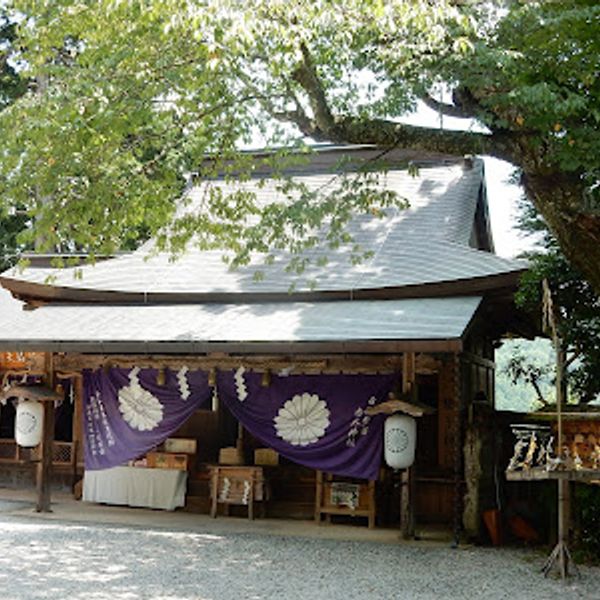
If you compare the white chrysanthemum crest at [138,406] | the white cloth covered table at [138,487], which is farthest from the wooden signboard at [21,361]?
the white chrysanthemum crest at [138,406]

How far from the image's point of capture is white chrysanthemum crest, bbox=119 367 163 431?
37.9 feet

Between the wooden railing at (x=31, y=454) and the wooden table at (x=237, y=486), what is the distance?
3.38m

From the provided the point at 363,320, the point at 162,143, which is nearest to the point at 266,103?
the point at 162,143

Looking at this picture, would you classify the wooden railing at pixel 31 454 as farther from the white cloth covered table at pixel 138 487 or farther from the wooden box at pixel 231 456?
the wooden box at pixel 231 456

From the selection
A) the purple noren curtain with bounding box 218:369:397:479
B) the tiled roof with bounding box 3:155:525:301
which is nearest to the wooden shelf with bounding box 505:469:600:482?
the purple noren curtain with bounding box 218:369:397:479

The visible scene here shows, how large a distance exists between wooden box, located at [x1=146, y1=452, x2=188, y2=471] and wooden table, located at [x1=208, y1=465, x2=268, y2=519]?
2.16 feet

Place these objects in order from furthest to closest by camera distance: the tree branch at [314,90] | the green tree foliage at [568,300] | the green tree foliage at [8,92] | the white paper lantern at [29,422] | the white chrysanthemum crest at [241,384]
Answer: the green tree foliage at [8,92], the white paper lantern at [29,422], the white chrysanthemum crest at [241,384], the green tree foliage at [568,300], the tree branch at [314,90]

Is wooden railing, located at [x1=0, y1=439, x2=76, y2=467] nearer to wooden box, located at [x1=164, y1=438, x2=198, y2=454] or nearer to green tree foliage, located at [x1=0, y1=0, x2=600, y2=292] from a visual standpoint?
wooden box, located at [x1=164, y1=438, x2=198, y2=454]

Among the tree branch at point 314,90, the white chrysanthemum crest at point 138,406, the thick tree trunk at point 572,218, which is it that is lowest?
the white chrysanthemum crest at point 138,406

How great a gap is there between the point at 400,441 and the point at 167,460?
14.5ft

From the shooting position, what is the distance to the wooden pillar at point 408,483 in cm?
1027

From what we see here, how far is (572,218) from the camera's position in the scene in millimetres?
8031

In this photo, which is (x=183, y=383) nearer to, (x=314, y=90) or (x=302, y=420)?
A: (x=302, y=420)

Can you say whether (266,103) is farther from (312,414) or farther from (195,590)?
(195,590)
